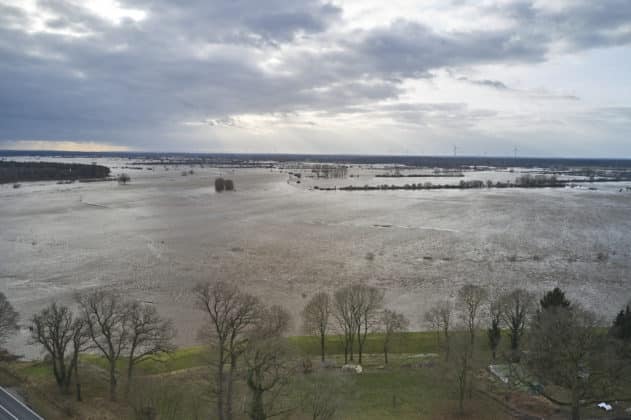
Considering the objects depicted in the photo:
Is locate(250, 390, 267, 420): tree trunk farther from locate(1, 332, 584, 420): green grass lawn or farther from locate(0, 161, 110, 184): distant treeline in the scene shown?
locate(0, 161, 110, 184): distant treeline

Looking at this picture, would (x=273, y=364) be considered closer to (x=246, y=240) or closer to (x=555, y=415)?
(x=555, y=415)

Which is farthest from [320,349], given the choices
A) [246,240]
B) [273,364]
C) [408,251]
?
[246,240]

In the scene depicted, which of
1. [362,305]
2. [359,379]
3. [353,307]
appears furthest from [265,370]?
[362,305]

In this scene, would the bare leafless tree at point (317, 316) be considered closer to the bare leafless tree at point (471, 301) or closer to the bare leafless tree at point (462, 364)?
the bare leafless tree at point (462, 364)

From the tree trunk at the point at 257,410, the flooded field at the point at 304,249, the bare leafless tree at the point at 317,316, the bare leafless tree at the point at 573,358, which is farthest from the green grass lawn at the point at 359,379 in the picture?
the flooded field at the point at 304,249

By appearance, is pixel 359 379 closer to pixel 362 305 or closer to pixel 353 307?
pixel 353 307
